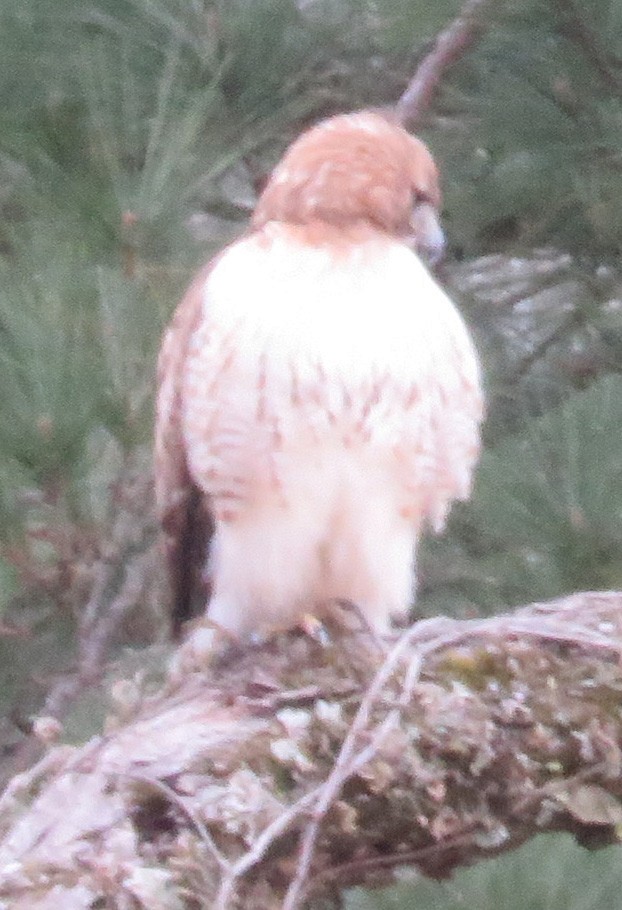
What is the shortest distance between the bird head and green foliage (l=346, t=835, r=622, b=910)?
25.2 inches

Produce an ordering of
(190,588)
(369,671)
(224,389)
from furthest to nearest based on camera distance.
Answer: (190,588) < (224,389) < (369,671)

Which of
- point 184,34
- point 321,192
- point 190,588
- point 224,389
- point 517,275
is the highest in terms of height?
point 184,34

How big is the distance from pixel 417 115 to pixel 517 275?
0.25 m

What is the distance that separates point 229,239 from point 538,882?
0.85m

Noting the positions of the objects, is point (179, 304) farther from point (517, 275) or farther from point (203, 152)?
point (517, 275)

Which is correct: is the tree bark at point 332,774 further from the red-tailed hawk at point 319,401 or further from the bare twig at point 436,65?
the bare twig at point 436,65

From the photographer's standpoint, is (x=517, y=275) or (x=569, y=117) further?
(x=517, y=275)

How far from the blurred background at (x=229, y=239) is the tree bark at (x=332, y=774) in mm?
60

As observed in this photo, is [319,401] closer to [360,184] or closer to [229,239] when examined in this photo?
A: [360,184]

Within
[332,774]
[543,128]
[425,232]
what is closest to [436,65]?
[543,128]

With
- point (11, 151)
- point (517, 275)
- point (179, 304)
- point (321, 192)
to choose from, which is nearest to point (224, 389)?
point (179, 304)

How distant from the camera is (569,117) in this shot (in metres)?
1.66

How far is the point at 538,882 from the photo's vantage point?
3.53 feet

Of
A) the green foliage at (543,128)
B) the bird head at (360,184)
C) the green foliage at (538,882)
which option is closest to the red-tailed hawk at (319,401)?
the bird head at (360,184)
